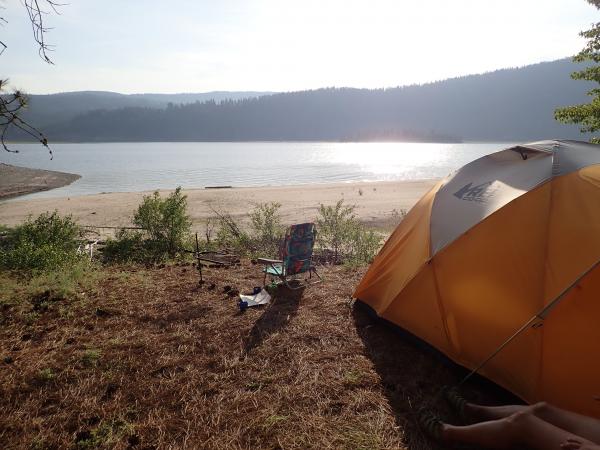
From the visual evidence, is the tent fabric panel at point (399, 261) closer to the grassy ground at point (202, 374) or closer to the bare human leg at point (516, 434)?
the grassy ground at point (202, 374)

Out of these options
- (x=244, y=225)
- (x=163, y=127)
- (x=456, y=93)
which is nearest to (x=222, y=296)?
(x=244, y=225)

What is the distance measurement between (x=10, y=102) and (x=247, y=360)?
304 cm

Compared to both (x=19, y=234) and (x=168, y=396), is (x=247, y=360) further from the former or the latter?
(x=19, y=234)

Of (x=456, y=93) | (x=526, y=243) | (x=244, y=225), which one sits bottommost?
(x=244, y=225)

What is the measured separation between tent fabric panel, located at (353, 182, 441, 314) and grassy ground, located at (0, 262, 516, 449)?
306 mm

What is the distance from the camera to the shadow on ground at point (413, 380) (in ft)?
9.77

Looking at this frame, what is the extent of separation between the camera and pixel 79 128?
163m

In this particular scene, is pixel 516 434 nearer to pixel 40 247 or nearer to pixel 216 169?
pixel 40 247

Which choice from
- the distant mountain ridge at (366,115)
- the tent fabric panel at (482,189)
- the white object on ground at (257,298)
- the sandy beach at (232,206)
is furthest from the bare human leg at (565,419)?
the distant mountain ridge at (366,115)

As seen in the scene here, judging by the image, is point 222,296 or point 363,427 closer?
point 363,427

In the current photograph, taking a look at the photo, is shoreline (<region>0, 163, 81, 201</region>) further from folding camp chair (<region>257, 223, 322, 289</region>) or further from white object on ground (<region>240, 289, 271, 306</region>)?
white object on ground (<region>240, 289, 271, 306</region>)

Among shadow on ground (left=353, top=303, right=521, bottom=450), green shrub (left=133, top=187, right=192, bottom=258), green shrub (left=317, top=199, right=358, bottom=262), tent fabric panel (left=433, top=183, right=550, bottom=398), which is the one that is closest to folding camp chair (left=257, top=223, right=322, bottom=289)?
shadow on ground (left=353, top=303, right=521, bottom=450)

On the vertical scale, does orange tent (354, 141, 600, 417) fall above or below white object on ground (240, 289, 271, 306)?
above

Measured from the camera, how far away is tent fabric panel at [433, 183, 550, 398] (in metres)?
3.05
